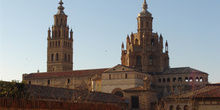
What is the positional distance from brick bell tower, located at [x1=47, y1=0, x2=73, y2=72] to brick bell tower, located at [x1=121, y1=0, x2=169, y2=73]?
22.2m

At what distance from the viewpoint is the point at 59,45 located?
106562 mm

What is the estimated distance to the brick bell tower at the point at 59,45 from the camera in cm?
10569

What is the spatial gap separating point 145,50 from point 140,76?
1048cm

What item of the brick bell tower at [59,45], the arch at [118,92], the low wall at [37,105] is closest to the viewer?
the low wall at [37,105]

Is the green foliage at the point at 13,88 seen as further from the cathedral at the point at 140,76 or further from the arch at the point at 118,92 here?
the arch at the point at 118,92

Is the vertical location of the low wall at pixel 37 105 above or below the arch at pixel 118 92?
below

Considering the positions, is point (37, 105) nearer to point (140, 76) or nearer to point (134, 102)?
point (134, 102)

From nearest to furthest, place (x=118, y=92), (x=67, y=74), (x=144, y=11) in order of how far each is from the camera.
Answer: (x=118, y=92)
(x=67, y=74)
(x=144, y=11)

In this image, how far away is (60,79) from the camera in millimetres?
89500

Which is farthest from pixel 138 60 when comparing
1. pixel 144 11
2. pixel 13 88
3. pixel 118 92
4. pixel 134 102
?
pixel 13 88

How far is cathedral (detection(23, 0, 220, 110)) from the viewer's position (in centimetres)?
7056

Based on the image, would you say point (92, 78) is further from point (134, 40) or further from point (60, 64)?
point (60, 64)

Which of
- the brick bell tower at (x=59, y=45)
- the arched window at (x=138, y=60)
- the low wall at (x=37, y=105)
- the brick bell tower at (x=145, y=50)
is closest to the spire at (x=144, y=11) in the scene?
the brick bell tower at (x=145, y=50)

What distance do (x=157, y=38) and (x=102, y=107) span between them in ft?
212
